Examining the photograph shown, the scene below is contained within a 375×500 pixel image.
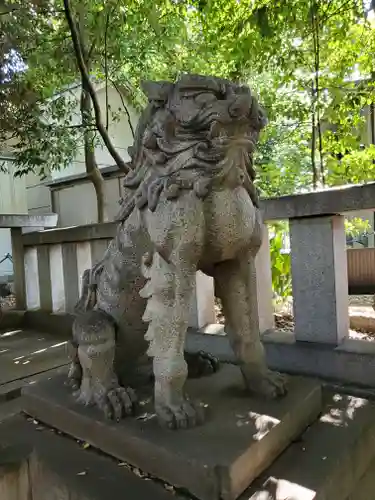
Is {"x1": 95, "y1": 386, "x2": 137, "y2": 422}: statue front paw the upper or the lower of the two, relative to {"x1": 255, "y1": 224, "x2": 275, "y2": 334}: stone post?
lower

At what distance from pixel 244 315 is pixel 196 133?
0.64 m

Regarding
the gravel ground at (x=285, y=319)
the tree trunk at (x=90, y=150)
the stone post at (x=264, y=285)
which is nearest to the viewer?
the stone post at (x=264, y=285)

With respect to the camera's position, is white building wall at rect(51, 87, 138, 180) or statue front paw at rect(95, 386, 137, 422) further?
white building wall at rect(51, 87, 138, 180)

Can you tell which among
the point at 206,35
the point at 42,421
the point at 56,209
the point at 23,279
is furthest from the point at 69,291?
the point at 56,209

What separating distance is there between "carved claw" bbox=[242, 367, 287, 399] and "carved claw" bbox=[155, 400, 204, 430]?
Result: 0.28m

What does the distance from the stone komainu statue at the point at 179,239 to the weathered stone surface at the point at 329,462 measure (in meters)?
0.21

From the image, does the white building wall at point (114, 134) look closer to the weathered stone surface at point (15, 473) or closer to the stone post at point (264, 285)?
the stone post at point (264, 285)

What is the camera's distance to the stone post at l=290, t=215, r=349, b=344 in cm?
202

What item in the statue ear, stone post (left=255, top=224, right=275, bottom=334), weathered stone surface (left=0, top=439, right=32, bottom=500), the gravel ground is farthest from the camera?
the gravel ground

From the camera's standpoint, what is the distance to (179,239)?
4.20 feet

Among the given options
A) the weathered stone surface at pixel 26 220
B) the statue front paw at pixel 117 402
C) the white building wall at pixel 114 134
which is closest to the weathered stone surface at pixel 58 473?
the statue front paw at pixel 117 402

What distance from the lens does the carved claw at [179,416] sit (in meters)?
1.34

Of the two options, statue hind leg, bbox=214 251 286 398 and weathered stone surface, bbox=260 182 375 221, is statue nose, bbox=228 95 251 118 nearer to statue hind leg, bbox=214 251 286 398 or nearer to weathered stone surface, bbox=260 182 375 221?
statue hind leg, bbox=214 251 286 398

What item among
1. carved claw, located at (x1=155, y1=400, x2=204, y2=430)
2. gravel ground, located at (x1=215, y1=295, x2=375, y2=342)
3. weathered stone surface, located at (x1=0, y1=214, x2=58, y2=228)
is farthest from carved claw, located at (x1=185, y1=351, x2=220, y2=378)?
weathered stone surface, located at (x1=0, y1=214, x2=58, y2=228)
